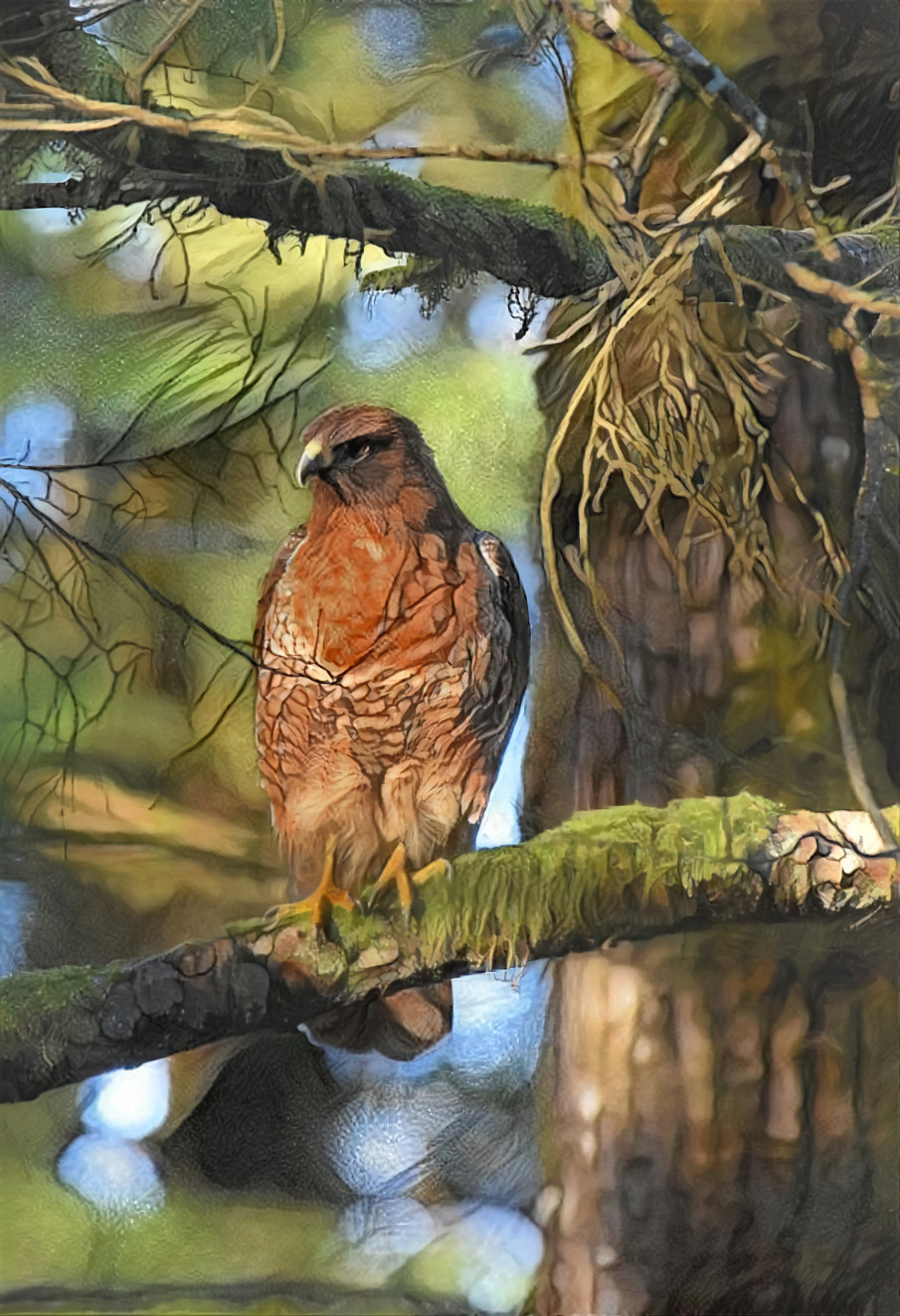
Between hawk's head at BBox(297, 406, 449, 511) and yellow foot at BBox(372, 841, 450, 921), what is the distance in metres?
0.36

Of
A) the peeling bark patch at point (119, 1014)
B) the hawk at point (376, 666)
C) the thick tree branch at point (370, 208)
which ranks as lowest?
the peeling bark patch at point (119, 1014)

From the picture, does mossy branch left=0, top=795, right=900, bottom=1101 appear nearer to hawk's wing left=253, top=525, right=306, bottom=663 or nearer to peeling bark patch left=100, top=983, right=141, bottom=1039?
peeling bark patch left=100, top=983, right=141, bottom=1039

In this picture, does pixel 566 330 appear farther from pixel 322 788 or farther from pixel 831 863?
pixel 831 863

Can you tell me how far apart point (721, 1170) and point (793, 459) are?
2.55 ft

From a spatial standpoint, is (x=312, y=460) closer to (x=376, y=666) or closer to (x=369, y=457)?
(x=369, y=457)

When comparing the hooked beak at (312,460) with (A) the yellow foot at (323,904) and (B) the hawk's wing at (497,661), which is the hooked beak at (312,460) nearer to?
(B) the hawk's wing at (497,661)

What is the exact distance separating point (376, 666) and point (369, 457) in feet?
0.70

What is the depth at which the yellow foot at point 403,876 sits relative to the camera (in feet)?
3.45

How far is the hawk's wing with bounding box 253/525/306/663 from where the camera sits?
1039 mm

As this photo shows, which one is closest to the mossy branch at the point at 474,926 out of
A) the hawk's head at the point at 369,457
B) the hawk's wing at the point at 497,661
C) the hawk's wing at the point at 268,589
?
the hawk's wing at the point at 497,661

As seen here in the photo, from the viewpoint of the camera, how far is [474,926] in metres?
1.06

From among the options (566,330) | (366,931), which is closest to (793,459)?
(566,330)

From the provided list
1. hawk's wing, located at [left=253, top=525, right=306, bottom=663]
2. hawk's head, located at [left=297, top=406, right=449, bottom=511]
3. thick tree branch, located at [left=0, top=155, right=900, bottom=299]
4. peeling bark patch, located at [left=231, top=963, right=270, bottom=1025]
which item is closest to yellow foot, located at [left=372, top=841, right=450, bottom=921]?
peeling bark patch, located at [left=231, top=963, right=270, bottom=1025]

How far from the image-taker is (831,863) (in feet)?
3.69
